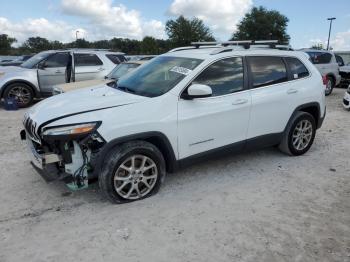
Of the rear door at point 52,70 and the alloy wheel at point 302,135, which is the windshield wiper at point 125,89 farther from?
the rear door at point 52,70

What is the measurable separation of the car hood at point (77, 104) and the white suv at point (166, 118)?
12 millimetres

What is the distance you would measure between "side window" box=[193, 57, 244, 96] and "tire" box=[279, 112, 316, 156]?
1.28m

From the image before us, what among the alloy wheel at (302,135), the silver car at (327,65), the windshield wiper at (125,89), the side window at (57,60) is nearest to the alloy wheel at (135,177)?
the windshield wiper at (125,89)

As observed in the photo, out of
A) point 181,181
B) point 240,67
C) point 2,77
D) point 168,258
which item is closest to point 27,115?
point 181,181

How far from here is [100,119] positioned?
11.9ft

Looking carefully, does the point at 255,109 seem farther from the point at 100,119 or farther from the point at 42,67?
the point at 42,67

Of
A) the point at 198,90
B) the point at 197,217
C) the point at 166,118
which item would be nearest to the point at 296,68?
the point at 198,90

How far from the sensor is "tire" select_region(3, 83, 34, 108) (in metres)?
9.79

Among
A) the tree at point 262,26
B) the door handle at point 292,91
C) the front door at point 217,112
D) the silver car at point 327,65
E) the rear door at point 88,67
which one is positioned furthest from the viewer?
the tree at point 262,26

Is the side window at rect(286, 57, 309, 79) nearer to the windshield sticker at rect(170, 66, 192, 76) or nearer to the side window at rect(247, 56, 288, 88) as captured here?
the side window at rect(247, 56, 288, 88)

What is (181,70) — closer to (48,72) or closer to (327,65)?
(48,72)

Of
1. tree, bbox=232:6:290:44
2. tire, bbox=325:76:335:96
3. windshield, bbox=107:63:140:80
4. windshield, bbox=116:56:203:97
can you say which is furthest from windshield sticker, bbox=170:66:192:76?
tree, bbox=232:6:290:44

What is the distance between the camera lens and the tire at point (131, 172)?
3723mm

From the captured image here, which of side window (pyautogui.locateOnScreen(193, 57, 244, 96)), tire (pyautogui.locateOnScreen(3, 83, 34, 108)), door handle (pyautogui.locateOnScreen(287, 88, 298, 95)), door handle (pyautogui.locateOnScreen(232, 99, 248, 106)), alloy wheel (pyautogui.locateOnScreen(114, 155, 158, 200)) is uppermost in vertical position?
side window (pyautogui.locateOnScreen(193, 57, 244, 96))
